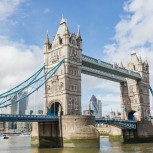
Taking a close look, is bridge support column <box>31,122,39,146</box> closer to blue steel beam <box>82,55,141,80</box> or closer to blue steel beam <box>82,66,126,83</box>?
blue steel beam <box>82,66,126,83</box>

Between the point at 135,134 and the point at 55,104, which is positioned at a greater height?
the point at 55,104

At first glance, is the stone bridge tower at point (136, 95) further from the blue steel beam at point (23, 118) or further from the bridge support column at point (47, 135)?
the blue steel beam at point (23, 118)

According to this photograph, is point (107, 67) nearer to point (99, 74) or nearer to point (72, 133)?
point (99, 74)

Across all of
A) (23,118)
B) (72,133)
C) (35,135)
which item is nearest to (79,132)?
(72,133)

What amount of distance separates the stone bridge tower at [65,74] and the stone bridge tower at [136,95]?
865 inches

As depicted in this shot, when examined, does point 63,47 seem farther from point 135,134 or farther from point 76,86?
point 135,134

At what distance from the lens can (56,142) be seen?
48.5 meters

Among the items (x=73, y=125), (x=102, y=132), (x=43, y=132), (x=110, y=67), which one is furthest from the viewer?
(x=102, y=132)

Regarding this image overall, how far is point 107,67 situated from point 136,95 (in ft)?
45.2

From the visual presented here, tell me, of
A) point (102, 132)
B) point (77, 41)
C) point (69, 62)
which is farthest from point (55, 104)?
point (102, 132)

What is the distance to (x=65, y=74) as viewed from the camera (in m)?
52.5

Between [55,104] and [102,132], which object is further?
[102,132]

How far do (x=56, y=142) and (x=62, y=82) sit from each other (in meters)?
10.3

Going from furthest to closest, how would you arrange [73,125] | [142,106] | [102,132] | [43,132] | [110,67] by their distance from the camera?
1. [102,132]
2. [142,106]
3. [110,67]
4. [43,132]
5. [73,125]
